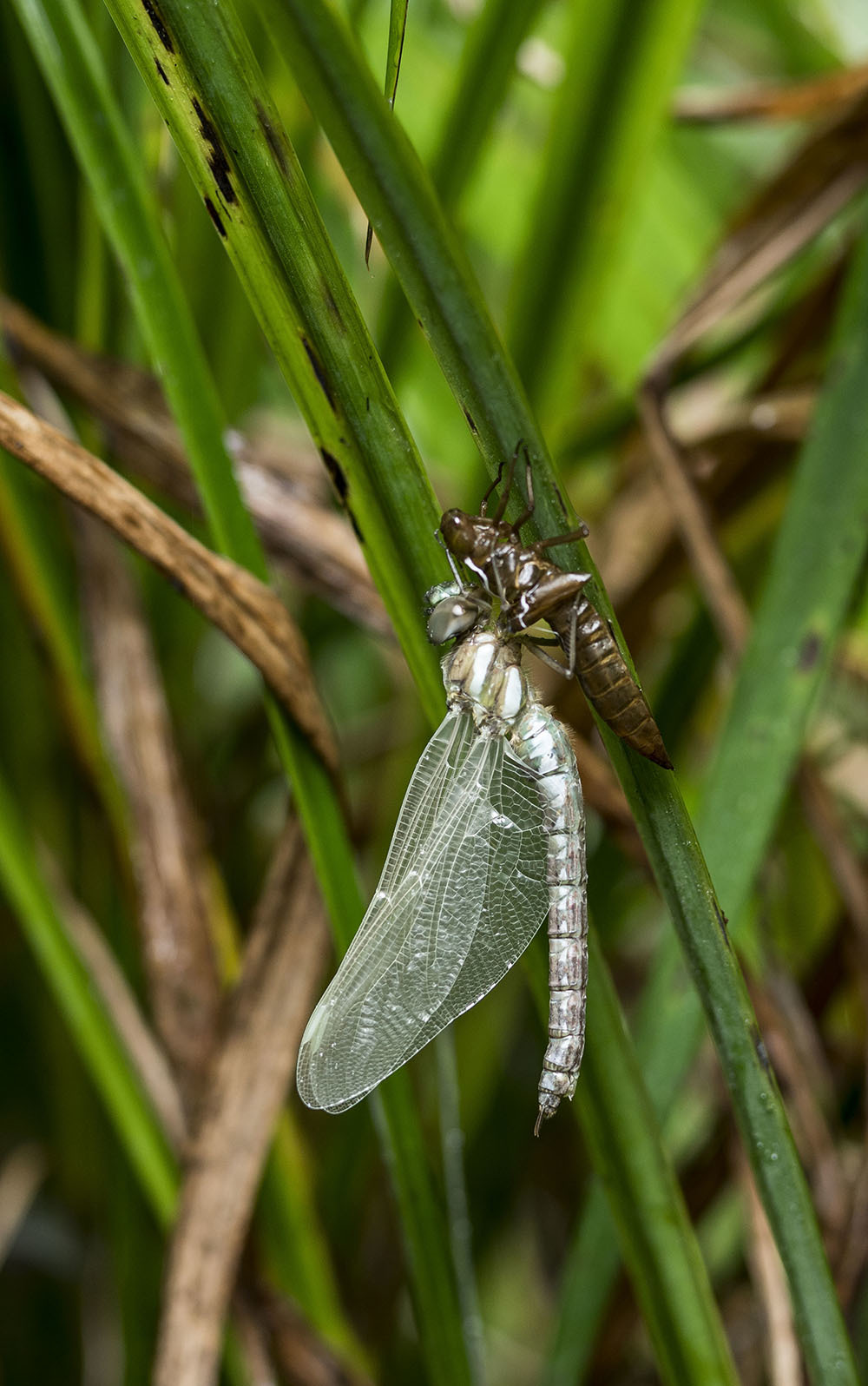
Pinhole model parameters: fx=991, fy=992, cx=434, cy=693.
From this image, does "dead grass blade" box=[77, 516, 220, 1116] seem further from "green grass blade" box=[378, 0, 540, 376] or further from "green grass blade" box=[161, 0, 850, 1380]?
"green grass blade" box=[161, 0, 850, 1380]

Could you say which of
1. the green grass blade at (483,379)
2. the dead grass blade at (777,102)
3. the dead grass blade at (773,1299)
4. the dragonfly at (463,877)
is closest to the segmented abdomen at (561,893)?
the dragonfly at (463,877)

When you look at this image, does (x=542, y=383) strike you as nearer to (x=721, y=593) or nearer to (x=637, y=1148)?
(x=721, y=593)

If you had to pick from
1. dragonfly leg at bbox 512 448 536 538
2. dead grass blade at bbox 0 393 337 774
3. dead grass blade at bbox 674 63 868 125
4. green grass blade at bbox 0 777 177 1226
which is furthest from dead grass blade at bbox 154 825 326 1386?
dead grass blade at bbox 674 63 868 125

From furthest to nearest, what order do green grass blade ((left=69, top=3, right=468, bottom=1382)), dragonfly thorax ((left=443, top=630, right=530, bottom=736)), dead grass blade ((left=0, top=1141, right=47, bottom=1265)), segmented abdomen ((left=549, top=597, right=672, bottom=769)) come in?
dead grass blade ((left=0, top=1141, right=47, bottom=1265))
dragonfly thorax ((left=443, top=630, right=530, bottom=736))
segmented abdomen ((left=549, top=597, right=672, bottom=769))
green grass blade ((left=69, top=3, right=468, bottom=1382))

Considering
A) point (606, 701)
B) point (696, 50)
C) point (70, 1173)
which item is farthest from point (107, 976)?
point (696, 50)

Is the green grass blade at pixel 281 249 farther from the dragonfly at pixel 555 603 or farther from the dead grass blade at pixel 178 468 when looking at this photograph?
the dead grass blade at pixel 178 468

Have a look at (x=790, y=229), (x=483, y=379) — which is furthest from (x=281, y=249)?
(x=790, y=229)
